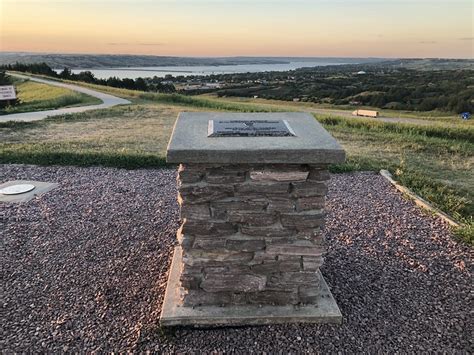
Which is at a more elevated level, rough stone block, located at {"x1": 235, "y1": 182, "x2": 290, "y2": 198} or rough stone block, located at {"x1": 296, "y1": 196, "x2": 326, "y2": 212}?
rough stone block, located at {"x1": 235, "y1": 182, "x2": 290, "y2": 198}

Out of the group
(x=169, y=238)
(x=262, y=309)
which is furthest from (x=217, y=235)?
(x=169, y=238)

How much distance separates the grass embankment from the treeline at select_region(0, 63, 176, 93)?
6.67 meters

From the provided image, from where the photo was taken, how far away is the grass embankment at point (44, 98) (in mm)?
19188

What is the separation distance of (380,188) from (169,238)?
156 inches

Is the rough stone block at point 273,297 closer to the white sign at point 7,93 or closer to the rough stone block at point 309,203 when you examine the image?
the rough stone block at point 309,203

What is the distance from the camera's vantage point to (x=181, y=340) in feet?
11.6

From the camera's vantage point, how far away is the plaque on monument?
13.1ft

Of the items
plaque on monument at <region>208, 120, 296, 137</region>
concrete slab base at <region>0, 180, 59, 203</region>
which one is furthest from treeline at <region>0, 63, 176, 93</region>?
plaque on monument at <region>208, 120, 296, 137</region>

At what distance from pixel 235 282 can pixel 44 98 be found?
24.6 meters

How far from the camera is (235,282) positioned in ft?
12.5

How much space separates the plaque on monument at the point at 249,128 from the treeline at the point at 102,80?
30124 millimetres

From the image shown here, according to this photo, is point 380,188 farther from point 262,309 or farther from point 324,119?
point 324,119

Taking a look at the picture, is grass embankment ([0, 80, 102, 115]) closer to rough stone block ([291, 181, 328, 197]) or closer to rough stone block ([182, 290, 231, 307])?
rough stone block ([182, 290, 231, 307])

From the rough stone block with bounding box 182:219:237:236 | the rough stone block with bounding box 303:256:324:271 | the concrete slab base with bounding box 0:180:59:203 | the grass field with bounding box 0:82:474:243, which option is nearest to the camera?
the rough stone block with bounding box 182:219:237:236
